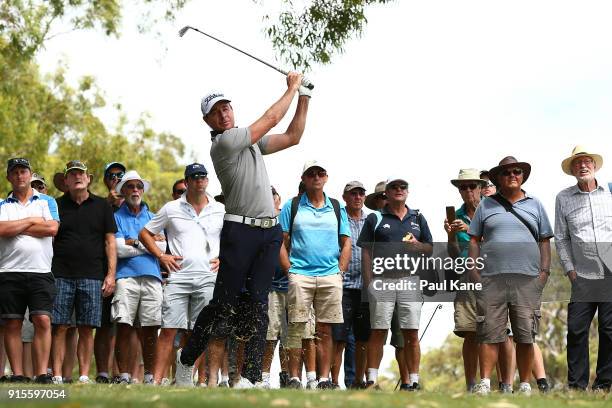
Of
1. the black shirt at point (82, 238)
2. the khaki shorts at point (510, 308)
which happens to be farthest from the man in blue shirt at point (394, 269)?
the black shirt at point (82, 238)

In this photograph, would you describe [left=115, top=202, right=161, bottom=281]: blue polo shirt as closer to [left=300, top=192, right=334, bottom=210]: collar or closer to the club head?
[left=300, top=192, right=334, bottom=210]: collar

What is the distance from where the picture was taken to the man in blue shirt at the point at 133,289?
13.2 m

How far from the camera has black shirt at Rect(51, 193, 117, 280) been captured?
1289cm

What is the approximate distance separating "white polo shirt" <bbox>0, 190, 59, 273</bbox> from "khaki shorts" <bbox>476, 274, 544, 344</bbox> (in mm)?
4543

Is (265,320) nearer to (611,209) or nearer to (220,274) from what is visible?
(220,274)

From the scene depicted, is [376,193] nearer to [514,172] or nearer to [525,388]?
[514,172]

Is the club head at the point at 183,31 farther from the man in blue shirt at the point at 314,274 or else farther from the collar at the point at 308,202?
the collar at the point at 308,202

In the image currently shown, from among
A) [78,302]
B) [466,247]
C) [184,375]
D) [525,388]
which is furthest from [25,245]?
[525,388]

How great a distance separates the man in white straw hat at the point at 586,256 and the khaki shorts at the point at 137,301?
4.48 metres

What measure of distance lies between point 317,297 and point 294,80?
325cm

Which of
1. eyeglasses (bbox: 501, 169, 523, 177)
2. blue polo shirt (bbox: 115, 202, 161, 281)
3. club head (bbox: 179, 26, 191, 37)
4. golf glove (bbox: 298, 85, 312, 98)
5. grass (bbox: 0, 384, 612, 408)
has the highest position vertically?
club head (bbox: 179, 26, 191, 37)

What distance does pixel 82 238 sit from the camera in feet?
42.6

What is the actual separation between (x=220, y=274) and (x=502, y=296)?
10.1 feet

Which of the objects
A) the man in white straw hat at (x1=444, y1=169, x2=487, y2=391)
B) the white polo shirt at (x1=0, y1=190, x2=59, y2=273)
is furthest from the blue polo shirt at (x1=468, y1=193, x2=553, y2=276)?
the white polo shirt at (x1=0, y1=190, x2=59, y2=273)
